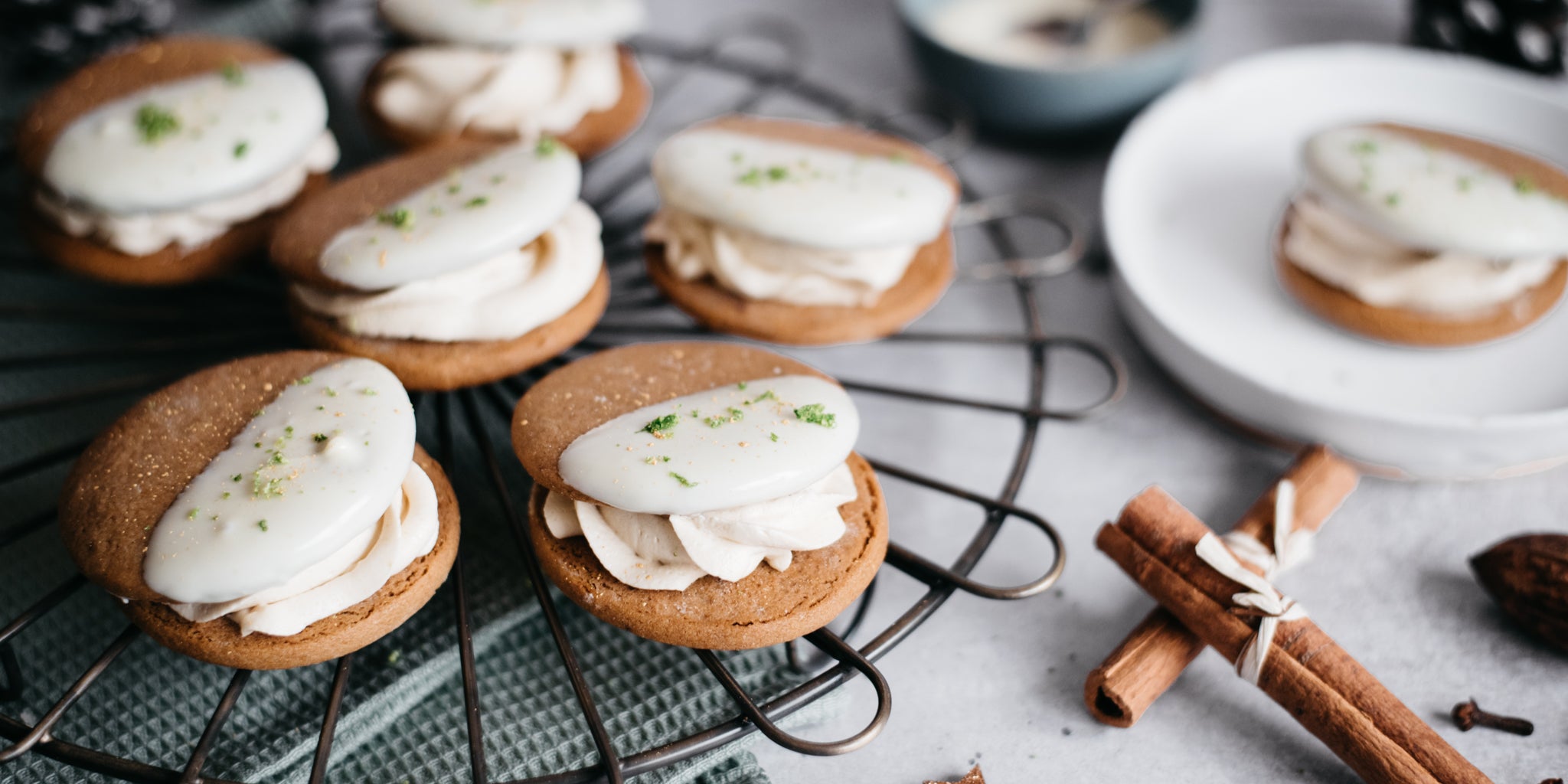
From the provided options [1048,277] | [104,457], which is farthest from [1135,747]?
[104,457]

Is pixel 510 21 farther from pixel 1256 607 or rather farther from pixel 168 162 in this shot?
pixel 1256 607

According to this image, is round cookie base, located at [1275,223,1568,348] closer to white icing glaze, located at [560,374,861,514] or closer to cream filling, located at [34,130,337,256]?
white icing glaze, located at [560,374,861,514]

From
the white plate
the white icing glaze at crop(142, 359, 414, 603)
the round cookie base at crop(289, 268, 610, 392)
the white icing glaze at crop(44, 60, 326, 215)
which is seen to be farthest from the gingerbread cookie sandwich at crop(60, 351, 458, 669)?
the white plate

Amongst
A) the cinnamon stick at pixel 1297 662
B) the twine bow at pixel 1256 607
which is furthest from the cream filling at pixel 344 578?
the twine bow at pixel 1256 607

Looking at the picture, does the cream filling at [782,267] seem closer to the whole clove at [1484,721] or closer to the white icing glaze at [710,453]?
the white icing glaze at [710,453]

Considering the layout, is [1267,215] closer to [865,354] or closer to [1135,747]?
[865,354]

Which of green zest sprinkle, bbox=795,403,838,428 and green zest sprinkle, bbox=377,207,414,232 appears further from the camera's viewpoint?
green zest sprinkle, bbox=377,207,414,232
